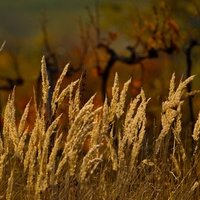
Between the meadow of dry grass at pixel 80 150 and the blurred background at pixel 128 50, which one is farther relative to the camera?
the blurred background at pixel 128 50

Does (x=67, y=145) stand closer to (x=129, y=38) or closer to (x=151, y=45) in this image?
(x=151, y=45)

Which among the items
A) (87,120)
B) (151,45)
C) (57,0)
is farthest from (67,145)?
(57,0)

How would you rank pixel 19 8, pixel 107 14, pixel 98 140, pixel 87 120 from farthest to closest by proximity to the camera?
pixel 19 8 < pixel 107 14 < pixel 98 140 < pixel 87 120

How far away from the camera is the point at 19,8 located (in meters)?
78.1

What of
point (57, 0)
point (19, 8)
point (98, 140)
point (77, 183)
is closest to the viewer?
point (77, 183)

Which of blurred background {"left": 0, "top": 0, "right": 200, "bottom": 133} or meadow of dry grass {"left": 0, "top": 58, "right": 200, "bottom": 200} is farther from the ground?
blurred background {"left": 0, "top": 0, "right": 200, "bottom": 133}

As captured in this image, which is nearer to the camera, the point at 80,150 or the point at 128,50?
the point at 80,150

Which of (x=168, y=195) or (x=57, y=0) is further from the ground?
(x=57, y=0)

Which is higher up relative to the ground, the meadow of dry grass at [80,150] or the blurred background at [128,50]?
the blurred background at [128,50]

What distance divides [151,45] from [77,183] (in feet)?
14.7

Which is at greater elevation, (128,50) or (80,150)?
(128,50)

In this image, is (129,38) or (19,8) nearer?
(129,38)

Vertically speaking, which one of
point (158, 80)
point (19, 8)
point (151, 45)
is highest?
point (19, 8)

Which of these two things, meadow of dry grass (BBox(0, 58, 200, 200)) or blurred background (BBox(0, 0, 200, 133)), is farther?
blurred background (BBox(0, 0, 200, 133))
